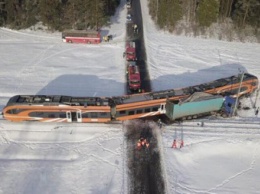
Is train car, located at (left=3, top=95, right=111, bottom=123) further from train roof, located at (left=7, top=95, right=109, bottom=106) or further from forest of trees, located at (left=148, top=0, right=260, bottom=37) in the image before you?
forest of trees, located at (left=148, top=0, right=260, bottom=37)

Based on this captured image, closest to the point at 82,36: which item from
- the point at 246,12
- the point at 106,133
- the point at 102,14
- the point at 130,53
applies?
the point at 102,14

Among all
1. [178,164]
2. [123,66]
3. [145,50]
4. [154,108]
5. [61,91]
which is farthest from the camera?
[145,50]

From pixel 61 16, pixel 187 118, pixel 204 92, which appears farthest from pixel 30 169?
pixel 61 16

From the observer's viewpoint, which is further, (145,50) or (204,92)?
(145,50)

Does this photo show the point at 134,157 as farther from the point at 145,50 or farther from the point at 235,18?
the point at 235,18

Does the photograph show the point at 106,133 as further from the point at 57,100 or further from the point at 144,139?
the point at 57,100

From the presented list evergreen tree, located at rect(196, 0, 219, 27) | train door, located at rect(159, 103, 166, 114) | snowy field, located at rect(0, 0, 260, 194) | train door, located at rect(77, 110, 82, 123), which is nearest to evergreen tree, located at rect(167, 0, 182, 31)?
evergreen tree, located at rect(196, 0, 219, 27)
